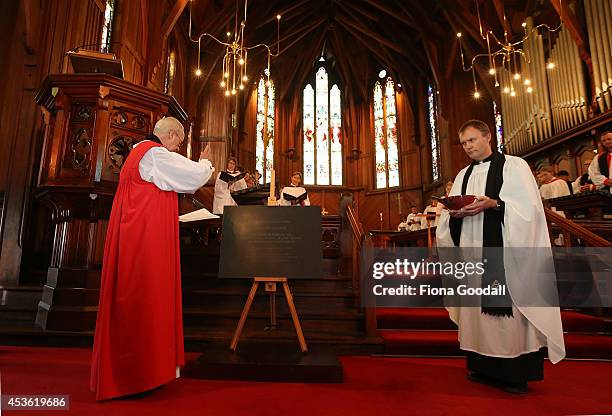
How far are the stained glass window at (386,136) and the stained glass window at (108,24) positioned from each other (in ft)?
34.3

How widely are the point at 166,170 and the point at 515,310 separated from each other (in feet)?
7.86

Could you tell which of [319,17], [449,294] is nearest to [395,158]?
[319,17]

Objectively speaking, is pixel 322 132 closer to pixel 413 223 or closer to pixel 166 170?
pixel 413 223

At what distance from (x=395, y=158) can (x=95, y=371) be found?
13.4 meters

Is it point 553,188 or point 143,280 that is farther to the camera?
point 553,188

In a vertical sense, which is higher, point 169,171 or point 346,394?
point 169,171

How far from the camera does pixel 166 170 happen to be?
7.27 feet

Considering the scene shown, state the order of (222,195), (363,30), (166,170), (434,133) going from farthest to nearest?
(363,30) → (434,133) → (222,195) → (166,170)

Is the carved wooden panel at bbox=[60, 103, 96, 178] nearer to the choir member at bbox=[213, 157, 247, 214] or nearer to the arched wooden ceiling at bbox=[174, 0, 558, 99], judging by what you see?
the choir member at bbox=[213, 157, 247, 214]

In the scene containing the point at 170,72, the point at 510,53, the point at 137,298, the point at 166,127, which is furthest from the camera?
the point at 170,72

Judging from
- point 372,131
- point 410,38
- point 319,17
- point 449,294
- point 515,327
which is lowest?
point 515,327

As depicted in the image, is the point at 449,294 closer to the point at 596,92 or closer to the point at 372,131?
the point at 596,92

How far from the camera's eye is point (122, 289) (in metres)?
2.10

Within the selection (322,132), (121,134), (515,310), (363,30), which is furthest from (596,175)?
(322,132)
